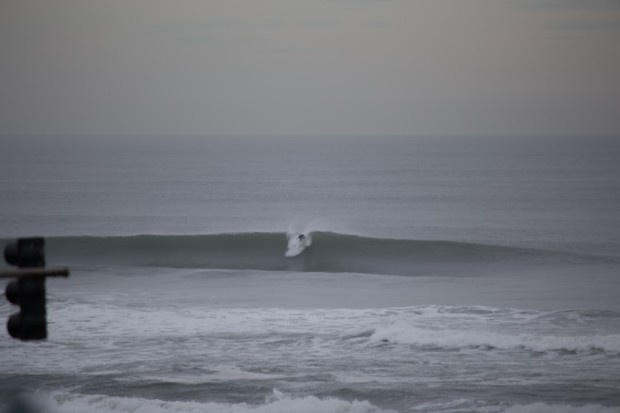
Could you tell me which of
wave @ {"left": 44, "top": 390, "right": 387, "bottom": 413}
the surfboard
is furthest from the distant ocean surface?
the surfboard

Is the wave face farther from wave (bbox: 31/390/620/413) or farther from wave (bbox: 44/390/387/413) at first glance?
wave (bbox: 44/390/387/413)

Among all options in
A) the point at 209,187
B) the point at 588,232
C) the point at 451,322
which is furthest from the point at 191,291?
the point at 209,187

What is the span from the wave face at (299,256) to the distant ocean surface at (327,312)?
4.2 inches

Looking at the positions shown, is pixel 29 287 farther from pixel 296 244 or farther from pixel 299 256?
pixel 296 244

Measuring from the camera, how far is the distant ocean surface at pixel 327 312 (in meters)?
12.4

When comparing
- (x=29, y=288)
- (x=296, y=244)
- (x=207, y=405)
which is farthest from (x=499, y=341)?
(x=296, y=244)

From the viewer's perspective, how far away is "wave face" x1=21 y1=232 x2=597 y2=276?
29688mm

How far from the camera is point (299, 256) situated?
103 ft

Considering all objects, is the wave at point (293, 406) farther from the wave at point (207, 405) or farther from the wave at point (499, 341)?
the wave at point (499, 341)

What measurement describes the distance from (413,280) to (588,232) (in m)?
17.2

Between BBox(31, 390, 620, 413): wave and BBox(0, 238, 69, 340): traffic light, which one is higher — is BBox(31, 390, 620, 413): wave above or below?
below

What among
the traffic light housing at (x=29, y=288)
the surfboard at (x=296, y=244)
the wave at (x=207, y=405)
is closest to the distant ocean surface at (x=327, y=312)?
Result: the wave at (x=207, y=405)

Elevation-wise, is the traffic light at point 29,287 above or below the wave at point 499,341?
above

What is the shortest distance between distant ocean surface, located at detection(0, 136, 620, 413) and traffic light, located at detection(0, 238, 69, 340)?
8.00 metres
